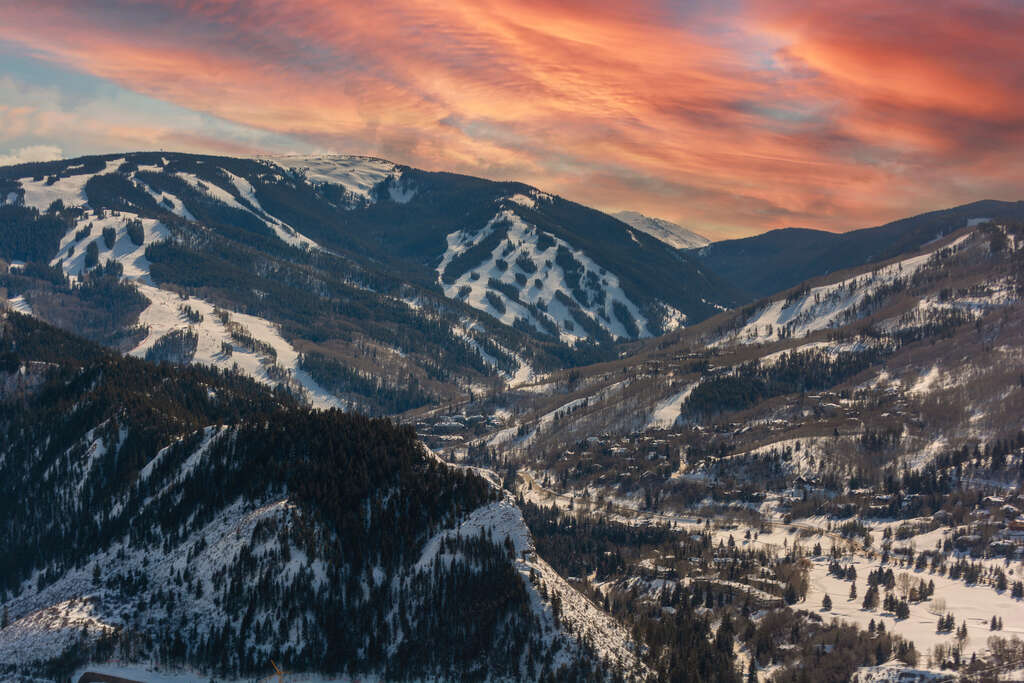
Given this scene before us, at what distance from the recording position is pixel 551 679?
199 metres

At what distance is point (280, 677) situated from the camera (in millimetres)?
199250

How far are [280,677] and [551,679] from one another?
177 feet
